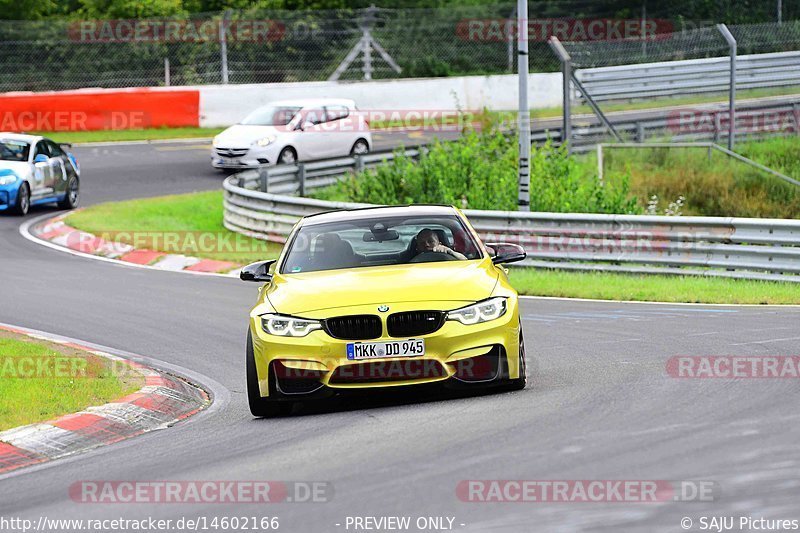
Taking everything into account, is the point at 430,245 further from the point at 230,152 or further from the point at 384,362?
the point at 230,152

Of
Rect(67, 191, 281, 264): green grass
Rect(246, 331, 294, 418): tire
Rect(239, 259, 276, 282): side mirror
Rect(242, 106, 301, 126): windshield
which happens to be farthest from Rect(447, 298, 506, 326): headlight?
Rect(242, 106, 301, 126): windshield

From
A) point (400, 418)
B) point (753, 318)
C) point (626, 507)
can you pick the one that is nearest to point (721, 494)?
point (626, 507)

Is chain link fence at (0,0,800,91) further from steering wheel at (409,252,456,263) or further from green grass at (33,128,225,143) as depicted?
steering wheel at (409,252,456,263)

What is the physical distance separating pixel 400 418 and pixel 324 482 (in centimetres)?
187

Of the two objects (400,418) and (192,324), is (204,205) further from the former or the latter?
(400,418)

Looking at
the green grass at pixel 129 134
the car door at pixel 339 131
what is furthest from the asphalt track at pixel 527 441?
the green grass at pixel 129 134

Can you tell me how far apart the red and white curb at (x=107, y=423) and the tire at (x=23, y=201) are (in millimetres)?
15567

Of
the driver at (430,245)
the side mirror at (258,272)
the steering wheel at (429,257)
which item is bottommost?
the side mirror at (258,272)

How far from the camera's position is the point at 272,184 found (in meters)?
27.9

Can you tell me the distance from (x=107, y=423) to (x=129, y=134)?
30.3 m

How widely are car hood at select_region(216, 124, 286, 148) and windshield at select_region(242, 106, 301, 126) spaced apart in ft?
1.01

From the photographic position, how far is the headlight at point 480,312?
9.52 metres

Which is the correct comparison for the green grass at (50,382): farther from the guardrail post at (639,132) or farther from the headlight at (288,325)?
the guardrail post at (639,132)

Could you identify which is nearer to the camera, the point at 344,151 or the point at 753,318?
the point at 753,318
